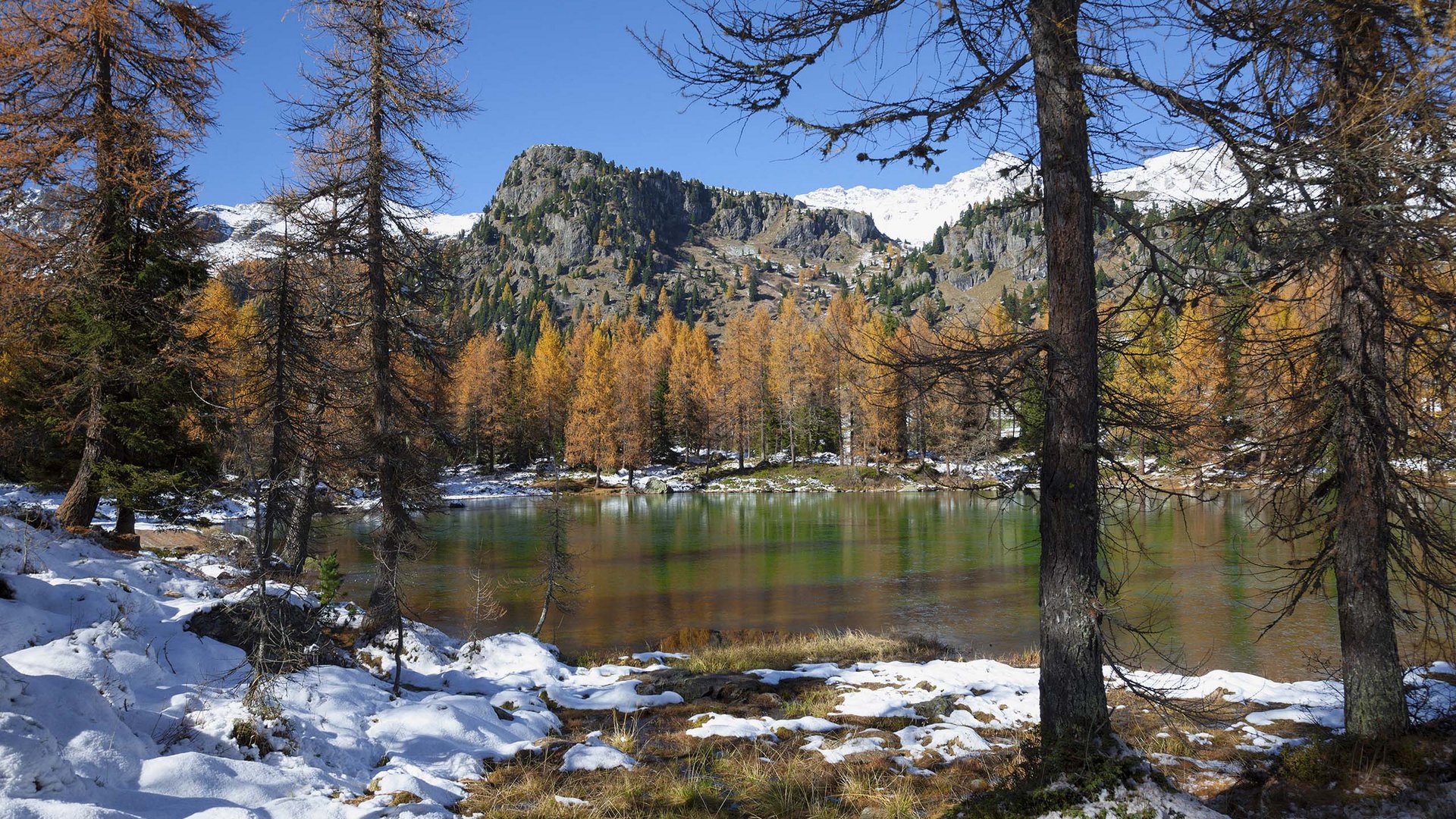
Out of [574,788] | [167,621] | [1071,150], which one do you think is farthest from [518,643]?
[1071,150]

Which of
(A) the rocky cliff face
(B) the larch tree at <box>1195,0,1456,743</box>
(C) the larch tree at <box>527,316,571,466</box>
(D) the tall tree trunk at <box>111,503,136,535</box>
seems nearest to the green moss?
(B) the larch tree at <box>1195,0,1456,743</box>

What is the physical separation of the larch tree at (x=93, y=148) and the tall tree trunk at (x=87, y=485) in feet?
0.06

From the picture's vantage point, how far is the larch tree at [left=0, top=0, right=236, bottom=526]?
11609mm

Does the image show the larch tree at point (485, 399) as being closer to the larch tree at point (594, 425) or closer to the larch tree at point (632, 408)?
the larch tree at point (594, 425)

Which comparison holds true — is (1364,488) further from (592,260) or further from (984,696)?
(592,260)

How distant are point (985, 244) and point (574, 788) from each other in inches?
8148

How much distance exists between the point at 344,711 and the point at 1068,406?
266 inches

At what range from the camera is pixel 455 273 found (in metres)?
13.9

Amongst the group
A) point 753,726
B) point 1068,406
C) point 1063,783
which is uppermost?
point 1068,406

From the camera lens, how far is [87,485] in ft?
41.1

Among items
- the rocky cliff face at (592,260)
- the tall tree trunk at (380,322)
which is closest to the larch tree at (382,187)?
the tall tree trunk at (380,322)

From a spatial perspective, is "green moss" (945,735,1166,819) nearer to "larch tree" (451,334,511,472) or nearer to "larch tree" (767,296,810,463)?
"larch tree" (767,296,810,463)

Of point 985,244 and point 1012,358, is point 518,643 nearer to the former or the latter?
point 1012,358

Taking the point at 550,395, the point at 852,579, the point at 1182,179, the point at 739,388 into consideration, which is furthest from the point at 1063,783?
Answer: the point at 550,395
